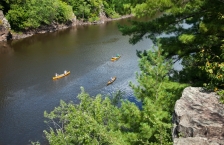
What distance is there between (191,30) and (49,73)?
2017 cm

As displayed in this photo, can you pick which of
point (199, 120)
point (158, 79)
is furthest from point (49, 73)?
point (199, 120)

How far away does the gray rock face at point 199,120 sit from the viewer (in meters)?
6.29

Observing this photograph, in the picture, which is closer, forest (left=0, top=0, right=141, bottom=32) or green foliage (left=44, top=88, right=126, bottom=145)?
green foliage (left=44, top=88, right=126, bottom=145)

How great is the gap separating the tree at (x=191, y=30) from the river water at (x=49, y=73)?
10.9 metres

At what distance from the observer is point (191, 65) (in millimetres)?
12375

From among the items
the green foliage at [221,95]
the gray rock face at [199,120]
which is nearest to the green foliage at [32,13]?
the gray rock face at [199,120]

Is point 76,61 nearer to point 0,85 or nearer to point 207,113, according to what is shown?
point 0,85

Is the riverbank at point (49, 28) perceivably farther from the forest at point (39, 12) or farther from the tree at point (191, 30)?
the tree at point (191, 30)

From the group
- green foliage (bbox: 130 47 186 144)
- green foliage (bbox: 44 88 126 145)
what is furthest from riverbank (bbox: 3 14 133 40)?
green foliage (bbox: 130 47 186 144)

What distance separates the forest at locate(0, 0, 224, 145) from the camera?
9.32 metres

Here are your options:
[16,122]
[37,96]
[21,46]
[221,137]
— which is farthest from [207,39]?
[21,46]

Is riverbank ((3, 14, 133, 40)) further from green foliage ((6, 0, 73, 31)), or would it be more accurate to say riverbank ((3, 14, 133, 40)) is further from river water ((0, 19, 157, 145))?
river water ((0, 19, 157, 145))

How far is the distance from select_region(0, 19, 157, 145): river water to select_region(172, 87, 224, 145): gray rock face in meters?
14.2

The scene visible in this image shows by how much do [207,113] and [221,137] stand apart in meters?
0.85
